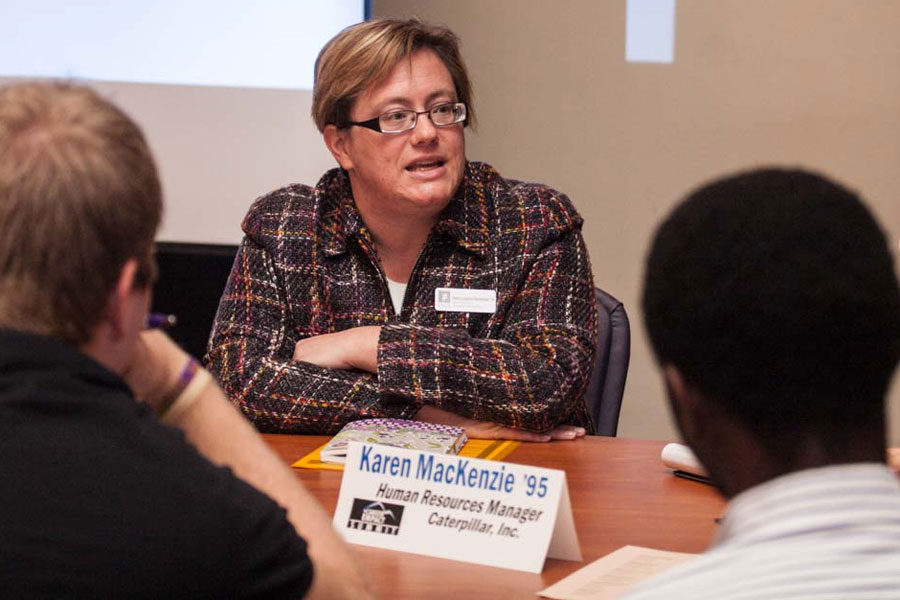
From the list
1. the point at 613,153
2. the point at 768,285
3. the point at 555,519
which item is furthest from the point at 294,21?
the point at 768,285

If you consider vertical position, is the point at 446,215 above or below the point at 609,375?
above

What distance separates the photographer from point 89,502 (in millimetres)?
1018

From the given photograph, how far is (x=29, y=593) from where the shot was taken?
1021 mm

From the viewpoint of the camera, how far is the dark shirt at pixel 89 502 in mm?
1017

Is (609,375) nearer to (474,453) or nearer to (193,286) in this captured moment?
(474,453)

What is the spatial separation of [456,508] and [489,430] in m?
0.66

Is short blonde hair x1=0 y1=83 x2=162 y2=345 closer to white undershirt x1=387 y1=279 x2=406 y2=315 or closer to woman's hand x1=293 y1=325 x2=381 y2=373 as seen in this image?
woman's hand x1=293 y1=325 x2=381 y2=373

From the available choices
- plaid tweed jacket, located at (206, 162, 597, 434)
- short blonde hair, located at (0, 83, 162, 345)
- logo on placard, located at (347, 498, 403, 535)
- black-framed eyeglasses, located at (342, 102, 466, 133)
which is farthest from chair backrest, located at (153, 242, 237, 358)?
short blonde hair, located at (0, 83, 162, 345)

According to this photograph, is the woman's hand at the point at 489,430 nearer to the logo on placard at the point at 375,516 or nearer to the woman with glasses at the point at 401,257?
the woman with glasses at the point at 401,257

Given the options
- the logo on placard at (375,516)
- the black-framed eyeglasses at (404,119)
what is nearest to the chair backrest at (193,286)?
the black-framed eyeglasses at (404,119)

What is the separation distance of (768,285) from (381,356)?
150cm

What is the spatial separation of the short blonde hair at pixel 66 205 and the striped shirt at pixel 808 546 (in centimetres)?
53

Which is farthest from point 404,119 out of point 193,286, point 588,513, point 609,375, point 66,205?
point 66,205

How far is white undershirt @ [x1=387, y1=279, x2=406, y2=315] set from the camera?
260cm
